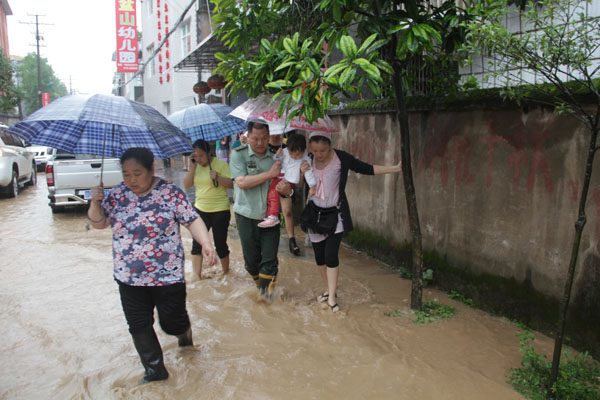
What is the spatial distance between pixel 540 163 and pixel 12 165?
13083 mm

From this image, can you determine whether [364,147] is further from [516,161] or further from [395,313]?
[395,313]

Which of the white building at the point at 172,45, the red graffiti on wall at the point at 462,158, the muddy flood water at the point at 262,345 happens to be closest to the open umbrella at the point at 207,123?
the muddy flood water at the point at 262,345

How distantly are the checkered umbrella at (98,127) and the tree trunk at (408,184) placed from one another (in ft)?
6.42

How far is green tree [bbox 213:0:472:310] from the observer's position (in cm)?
294

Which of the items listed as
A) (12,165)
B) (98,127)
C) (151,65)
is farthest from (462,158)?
(151,65)

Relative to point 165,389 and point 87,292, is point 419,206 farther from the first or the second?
point 87,292

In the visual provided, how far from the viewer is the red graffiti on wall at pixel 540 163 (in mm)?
3802

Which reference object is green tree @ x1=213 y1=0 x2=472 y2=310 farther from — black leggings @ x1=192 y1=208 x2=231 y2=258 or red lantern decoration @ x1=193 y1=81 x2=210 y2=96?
red lantern decoration @ x1=193 y1=81 x2=210 y2=96

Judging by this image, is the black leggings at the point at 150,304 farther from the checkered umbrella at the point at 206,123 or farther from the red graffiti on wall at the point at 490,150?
the red graffiti on wall at the point at 490,150

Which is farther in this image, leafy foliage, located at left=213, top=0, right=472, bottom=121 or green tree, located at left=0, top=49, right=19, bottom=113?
green tree, located at left=0, top=49, right=19, bottom=113

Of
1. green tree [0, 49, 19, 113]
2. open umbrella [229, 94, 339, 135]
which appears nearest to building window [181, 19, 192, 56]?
green tree [0, 49, 19, 113]

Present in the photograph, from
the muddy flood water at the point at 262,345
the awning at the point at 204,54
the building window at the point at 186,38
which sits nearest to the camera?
the muddy flood water at the point at 262,345

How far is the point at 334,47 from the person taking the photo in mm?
3818

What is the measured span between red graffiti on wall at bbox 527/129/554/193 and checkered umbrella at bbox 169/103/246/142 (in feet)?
10.4
